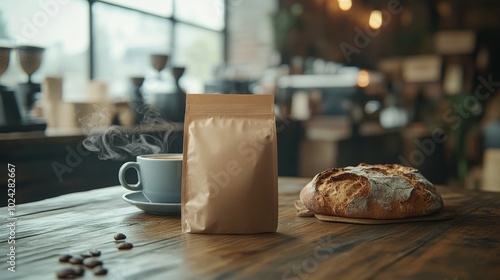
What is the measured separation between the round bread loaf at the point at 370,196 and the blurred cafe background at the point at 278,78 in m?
1.54

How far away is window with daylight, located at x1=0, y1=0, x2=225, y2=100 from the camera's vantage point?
2.89 metres

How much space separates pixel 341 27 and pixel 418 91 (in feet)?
3.95

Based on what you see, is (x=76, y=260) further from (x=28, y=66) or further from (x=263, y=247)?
(x=28, y=66)

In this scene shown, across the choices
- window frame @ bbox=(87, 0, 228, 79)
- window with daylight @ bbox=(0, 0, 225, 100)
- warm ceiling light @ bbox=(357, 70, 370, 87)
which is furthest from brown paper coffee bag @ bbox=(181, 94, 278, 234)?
warm ceiling light @ bbox=(357, 70, 370, 87)

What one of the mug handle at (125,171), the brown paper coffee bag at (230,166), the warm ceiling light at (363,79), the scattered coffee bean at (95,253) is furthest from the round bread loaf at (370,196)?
the warm ceiling light at (363,79)

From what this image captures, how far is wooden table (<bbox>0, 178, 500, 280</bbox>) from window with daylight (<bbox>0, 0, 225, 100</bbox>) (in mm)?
1746

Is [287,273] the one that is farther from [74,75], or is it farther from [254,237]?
[74,75]

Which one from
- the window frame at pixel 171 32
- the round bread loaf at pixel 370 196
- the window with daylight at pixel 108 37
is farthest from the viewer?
the window frame at pixel 171 32

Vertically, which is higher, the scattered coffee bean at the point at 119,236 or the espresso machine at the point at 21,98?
the espresso machine at the point at 21,98

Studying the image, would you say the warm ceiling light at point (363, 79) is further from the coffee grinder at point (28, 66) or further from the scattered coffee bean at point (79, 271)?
the scattered coffee bean at point (79, 271)

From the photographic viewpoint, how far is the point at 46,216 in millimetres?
1044

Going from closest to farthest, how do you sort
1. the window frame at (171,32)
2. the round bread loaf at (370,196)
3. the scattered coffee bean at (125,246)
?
the scattered coffee bean at (125,246) → the round bread loaf at (370,196) → the window frame at (171,32)

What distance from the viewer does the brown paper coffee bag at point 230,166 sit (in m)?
0.89

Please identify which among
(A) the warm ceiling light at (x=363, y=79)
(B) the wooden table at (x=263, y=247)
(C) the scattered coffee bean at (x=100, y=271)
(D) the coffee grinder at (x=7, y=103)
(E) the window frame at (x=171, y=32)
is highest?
(E) the window frame at (x=171, y=32)
